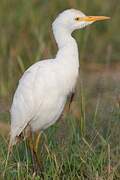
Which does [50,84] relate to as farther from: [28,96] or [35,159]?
[35,159]

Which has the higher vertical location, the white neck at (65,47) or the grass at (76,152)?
the white neck at (65,47)

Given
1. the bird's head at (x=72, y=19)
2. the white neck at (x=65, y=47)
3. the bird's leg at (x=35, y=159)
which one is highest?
the bird's head at (x=72, y=19)

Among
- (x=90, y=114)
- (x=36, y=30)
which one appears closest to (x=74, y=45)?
(x=90, y=114)

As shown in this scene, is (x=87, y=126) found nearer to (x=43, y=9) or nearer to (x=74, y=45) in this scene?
(x=74, y=45)

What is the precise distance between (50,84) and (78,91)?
7.06 ft

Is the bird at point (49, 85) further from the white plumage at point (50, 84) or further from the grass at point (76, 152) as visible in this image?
the grass at point (76, 152)

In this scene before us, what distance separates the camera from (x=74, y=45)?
557 centimetres

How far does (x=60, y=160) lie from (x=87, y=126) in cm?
80

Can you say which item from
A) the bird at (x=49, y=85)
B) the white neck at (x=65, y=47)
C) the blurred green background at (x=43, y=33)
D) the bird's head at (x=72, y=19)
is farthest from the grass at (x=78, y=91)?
the bird's head at (x=72, y=19)

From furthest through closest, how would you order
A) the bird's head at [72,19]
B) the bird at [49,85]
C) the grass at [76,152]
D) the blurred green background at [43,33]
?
the blurred green background at [43,33] → the bird's head at [72,19] → the bird at [49,85] → the grass at [76,152]

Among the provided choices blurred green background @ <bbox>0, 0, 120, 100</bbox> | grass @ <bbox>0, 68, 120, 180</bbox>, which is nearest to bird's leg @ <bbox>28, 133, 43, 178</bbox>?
grass @ <bbox>0, 68, 120, 180</bbox>

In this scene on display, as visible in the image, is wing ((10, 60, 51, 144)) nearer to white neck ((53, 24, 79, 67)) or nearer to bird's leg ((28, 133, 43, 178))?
white neck ((53, 24, 79, 67))

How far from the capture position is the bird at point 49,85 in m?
5.44

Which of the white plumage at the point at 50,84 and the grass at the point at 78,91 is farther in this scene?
the white plumage at the point at 50,84
